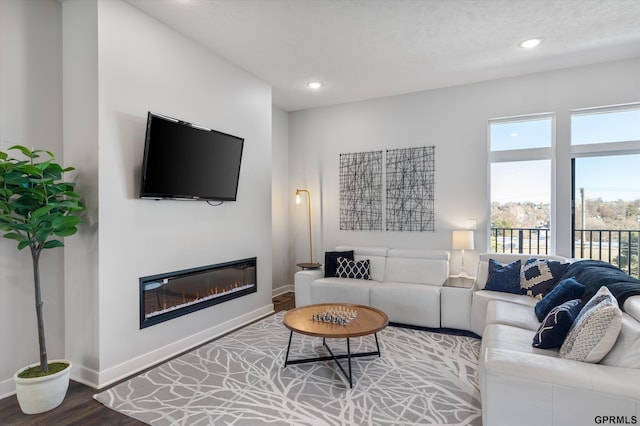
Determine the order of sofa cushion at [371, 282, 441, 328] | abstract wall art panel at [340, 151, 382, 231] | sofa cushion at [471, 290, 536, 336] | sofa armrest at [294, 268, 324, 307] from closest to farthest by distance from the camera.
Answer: sofa cushion at [471, 290, 536, 336] → sofa cushion at [371, 282, 441, 328] → sofa armrest at [294, 268, 324, 307] → abstract wall art panel at [340, 151, 382, 231]

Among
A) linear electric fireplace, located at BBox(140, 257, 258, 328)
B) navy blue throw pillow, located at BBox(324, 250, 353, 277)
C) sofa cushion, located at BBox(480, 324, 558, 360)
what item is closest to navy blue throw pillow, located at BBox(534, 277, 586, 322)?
sofa cushion, located at BBox(480, 324, 558, 360)

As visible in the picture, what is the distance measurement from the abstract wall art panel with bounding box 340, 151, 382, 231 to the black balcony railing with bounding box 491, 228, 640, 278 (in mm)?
1729

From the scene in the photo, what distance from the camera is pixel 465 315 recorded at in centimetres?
378

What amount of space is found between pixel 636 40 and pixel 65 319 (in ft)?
18.8

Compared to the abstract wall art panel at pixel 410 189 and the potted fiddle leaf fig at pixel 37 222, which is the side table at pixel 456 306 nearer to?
the abstract wall art panel at pixel 410 189

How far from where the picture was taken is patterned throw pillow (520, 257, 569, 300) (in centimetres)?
350

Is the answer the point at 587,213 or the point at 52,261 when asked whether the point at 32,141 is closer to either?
the point at 52,261

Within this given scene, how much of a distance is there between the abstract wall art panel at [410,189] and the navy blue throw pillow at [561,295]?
82.5 inches

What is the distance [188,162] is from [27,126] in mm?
1165

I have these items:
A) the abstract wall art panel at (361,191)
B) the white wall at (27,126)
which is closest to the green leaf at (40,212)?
the white wall at (27,126)

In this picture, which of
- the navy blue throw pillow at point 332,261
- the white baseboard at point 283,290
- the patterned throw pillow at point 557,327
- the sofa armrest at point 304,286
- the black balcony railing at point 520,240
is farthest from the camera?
the white baseboard at point 283,290

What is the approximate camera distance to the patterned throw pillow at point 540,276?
3496 millimetres

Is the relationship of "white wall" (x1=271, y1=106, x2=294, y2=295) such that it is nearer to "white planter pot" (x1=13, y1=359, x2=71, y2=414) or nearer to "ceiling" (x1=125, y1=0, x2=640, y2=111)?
"ceiling" (x1=125, y1=0, x2=640, y2=111)

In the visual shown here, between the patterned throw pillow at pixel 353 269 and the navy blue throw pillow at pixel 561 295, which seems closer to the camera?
the navy blue throw pillow at pixel 561 295
